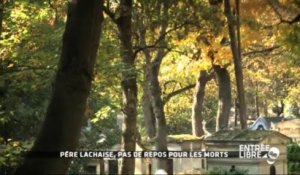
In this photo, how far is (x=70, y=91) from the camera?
5742mm

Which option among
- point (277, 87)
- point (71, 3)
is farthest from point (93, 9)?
→ point (277, 87)

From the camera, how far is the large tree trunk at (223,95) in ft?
85.4

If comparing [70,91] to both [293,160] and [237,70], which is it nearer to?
[237,70]

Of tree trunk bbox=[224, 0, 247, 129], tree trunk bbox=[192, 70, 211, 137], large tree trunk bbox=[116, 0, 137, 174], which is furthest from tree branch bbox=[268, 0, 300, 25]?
tree trunk bbox=[192, 70, 211, 137]

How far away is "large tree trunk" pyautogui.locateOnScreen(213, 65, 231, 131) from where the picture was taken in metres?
26.0

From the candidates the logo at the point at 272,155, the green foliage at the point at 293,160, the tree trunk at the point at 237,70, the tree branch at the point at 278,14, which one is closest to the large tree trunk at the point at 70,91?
the logo at the point at 272,155

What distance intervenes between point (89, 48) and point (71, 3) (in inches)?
21.7

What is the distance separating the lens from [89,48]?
587 cm

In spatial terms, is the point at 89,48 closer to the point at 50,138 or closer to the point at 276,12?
the point at 50,138

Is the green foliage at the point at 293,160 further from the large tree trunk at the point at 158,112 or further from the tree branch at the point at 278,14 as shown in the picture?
the tree branch at the point at 278,14

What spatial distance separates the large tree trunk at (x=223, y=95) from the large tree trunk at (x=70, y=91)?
20032 millimetres

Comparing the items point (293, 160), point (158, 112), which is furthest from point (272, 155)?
point (158, 112)

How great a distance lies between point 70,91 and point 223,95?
2110cm

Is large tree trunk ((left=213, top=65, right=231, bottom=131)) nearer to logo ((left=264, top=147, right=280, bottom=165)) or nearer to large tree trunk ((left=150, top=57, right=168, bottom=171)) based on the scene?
large tree trunk ((left=150, top=57, right=168, bottom=171))
